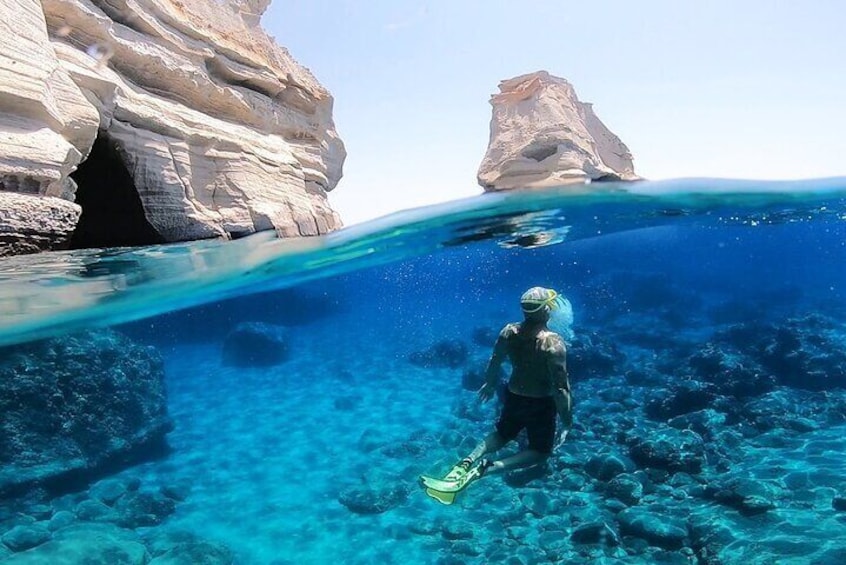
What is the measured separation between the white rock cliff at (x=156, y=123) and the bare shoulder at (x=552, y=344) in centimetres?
694

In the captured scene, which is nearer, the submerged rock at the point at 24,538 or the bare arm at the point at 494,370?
the bare arm at the point at 494,370

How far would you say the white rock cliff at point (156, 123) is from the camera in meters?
6.81

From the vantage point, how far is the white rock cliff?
6.81m

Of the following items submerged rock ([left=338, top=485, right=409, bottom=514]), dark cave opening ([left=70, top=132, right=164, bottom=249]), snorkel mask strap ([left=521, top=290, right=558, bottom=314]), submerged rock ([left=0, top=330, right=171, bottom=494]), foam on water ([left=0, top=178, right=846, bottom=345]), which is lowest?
submerged rock ([left=338, top=485, right=409, bottom=514])

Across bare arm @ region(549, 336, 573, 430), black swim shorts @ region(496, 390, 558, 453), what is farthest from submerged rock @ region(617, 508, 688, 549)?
bare arm @ region(549, 336, 573, 430)

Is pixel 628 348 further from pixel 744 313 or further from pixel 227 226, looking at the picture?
pixel 227 226

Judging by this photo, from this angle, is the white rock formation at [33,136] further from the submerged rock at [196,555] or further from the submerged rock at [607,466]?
the submerged rock at [607,466]

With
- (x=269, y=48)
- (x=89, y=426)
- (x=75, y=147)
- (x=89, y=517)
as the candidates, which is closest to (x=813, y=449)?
(x=89, y=517)

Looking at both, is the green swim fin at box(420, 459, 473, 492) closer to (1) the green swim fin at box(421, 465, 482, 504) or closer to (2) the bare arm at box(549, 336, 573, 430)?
(1) the green swim fin at box(421, 465, 482, 504)

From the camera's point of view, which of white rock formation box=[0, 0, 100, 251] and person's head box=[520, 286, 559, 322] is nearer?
person's head box=[520, 286, 559, 322]

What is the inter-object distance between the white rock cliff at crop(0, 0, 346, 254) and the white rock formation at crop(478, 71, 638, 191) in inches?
289

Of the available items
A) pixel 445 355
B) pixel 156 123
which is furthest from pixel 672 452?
pixel 156 123

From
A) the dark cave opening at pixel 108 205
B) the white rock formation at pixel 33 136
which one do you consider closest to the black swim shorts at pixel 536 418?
the white rock formation at pixel 33 136

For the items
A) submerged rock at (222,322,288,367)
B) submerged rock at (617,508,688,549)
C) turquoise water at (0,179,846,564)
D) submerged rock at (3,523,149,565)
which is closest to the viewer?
submerged rock at (617,508,688,549)
